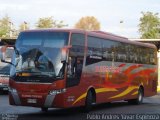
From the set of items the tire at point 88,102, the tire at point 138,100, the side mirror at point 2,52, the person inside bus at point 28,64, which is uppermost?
the side mirror at point 2,52

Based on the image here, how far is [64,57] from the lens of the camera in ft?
57.8

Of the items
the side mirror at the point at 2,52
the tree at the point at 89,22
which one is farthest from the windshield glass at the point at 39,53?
the tree at the point at 89,22

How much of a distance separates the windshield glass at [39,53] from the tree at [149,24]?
6165 cm

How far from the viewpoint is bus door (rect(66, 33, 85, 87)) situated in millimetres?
18156

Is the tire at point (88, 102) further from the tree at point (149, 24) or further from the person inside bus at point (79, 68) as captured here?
the tree at point (149, 24)

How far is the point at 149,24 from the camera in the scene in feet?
265

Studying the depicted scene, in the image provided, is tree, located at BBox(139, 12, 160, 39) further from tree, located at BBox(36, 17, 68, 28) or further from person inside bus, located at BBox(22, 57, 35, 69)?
person inside bus, located at BBox(22, 57, 35, 69)

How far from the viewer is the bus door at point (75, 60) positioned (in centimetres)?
1816

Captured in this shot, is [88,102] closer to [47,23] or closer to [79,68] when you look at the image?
[79,68]

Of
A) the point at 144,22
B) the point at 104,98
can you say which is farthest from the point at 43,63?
the point at 144,22

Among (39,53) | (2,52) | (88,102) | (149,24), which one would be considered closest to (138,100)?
(88,102)

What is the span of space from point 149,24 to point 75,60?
208 feet

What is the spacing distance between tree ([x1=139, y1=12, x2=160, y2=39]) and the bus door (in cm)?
6083

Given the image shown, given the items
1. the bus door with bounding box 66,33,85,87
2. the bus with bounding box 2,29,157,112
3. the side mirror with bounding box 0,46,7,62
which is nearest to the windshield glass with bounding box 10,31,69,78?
the bus with bounding box 2,29,157,112
